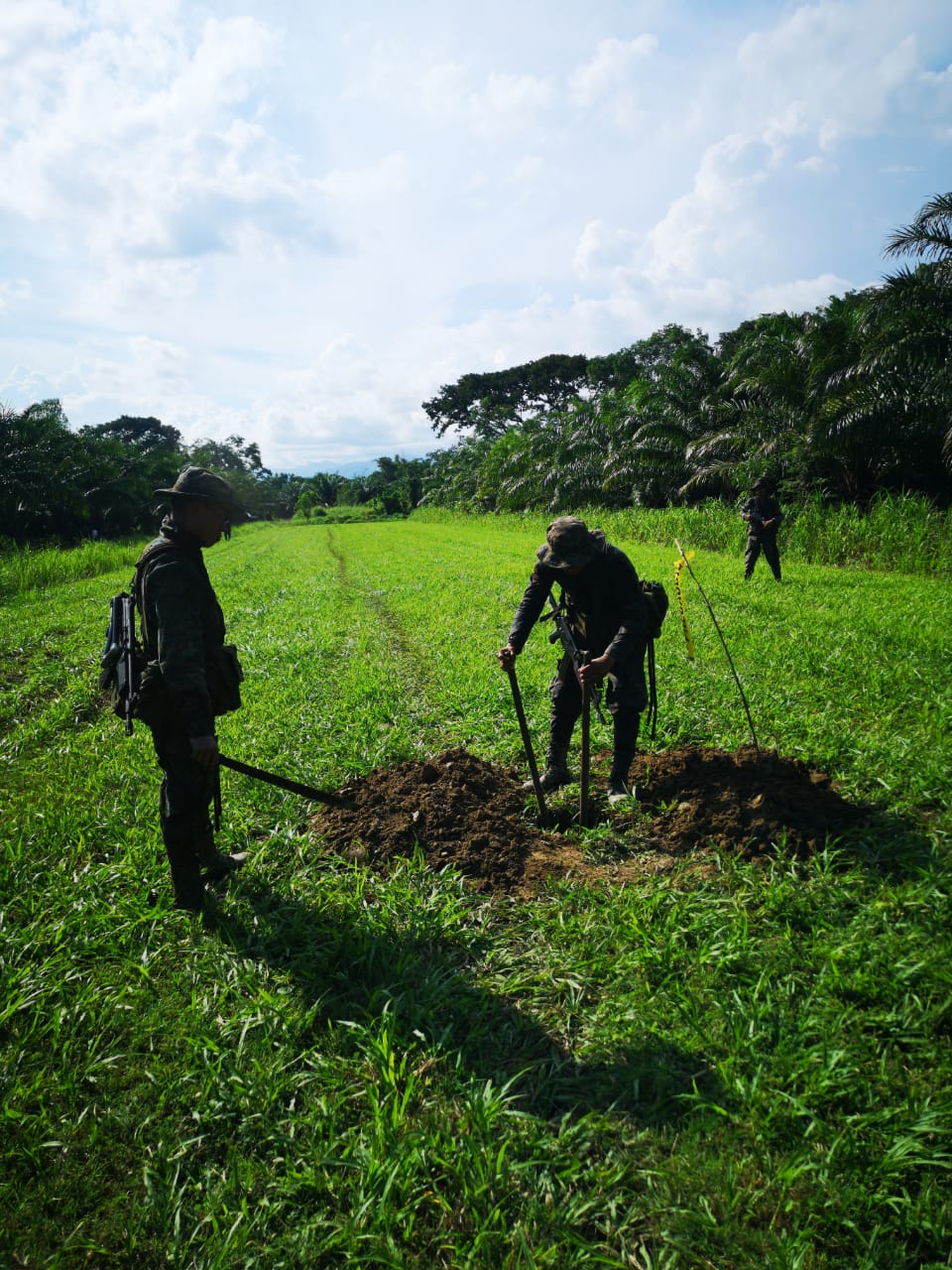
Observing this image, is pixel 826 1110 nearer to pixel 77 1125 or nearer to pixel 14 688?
pixel 77 1125

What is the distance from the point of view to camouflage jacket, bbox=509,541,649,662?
4164 millimetres

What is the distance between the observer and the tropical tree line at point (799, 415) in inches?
509

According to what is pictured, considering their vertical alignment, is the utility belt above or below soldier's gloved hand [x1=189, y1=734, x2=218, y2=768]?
above

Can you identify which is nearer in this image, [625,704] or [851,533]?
[625,704]

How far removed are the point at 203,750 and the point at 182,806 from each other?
1.46 ft

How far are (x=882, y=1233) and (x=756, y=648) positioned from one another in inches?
241

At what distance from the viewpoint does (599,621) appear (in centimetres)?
439

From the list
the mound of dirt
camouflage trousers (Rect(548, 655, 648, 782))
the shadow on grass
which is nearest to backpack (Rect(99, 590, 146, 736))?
the shadow on grass

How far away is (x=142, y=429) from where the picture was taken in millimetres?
81562

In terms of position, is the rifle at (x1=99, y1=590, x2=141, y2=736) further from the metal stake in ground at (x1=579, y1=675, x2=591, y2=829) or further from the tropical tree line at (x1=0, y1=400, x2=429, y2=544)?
the tropical tree line at (x1=0, y1=400, x2=429, y2=544)

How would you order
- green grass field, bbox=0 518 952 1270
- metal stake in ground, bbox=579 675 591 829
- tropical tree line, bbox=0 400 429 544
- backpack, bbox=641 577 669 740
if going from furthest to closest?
tropical tree line, bbox=0 400 429 544
backpack, bbox=641 577 669 740
metal stake in ground, bbox=579 675 591 829
green grass field, bbox=0 518 952 1270

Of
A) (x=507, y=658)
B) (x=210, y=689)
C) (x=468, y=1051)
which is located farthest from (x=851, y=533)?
(x=468, y=1051)

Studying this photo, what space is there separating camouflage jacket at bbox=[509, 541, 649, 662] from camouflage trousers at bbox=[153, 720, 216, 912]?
78.8 inches

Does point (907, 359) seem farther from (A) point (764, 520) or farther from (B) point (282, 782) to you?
(B) point (282, 782)
